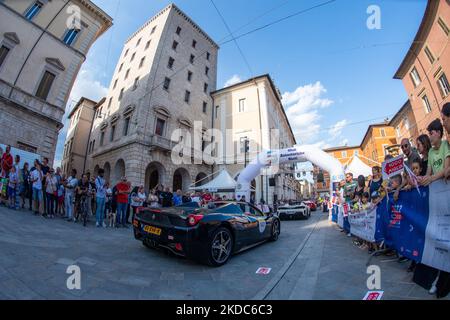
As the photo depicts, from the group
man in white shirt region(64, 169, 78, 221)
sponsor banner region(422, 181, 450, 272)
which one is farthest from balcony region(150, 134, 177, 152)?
sponsor banner region(422, 181, 450, 272)

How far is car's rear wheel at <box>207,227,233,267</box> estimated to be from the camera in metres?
3.71

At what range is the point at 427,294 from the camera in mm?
2521

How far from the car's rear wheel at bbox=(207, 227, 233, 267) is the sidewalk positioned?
48.5 inches

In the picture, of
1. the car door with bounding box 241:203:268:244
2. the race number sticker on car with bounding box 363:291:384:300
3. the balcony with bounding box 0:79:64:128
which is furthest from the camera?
the balcony with bounding box 0:79:64:128

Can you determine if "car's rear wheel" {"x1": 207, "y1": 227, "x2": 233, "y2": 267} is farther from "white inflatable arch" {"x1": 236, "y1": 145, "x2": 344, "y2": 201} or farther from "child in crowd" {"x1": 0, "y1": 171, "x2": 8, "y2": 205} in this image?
"white inflatable arch" {"x1": 236, "y1": 145, "x2": 344, "y2": 201}

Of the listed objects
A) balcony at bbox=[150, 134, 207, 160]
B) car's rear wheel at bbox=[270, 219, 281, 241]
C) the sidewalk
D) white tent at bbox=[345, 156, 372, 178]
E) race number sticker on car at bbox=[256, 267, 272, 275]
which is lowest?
race number sticker on car at bbox=[256, 267, 272, 275]

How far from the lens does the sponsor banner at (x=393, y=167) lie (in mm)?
3496

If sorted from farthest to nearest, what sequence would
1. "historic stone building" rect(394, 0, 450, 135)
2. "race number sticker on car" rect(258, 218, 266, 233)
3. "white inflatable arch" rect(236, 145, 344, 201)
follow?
"historic stone building" rect(394, 0, 450, 135) < "white inflatable arch" rect(236, 145, 344, 201) < "race number sticker on car" rect(258, 218, 266, 233)

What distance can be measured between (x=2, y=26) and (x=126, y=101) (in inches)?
342

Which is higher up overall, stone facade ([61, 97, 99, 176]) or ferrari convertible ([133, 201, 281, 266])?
stone facade ([61, 97, 99, 176])

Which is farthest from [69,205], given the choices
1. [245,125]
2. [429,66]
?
[429,66]

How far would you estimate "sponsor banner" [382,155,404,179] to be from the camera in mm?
3496

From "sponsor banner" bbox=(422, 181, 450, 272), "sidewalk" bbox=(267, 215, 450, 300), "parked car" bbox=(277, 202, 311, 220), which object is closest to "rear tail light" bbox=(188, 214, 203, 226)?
"sidewalk" bbox=(267, 215, 450, 300)

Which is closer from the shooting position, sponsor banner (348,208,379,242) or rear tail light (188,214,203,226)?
rear tail light (188,214,203,226)
